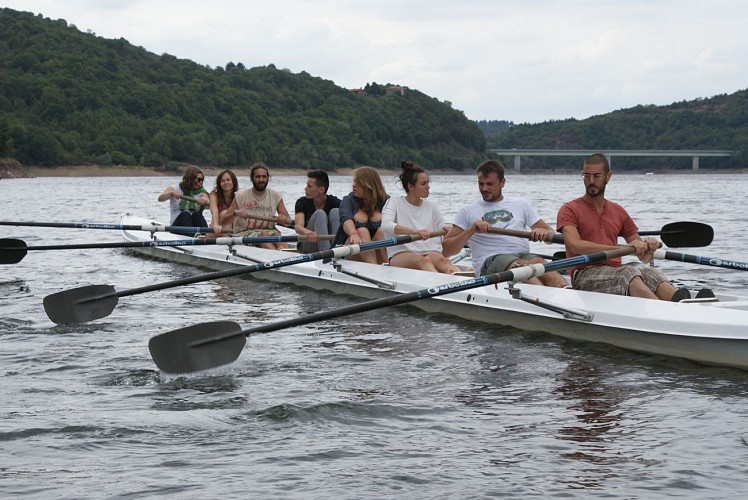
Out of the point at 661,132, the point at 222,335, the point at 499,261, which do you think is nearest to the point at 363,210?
the point at 499,261

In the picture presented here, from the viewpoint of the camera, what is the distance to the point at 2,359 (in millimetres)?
8562

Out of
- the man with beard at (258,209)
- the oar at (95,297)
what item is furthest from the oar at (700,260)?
the man with beard at (258,209)

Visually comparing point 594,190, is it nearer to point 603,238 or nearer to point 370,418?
point 603,238

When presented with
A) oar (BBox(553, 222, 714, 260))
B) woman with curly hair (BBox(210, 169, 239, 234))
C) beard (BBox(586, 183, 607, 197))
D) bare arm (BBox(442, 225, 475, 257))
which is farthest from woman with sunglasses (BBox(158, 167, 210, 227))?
beard (BBox(586, 183, 607, 197))

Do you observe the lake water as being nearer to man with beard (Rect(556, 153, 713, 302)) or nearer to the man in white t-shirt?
man with beard (Rect(556, 153, 713, 302))

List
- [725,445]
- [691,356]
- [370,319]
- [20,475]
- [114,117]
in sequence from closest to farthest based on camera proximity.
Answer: [20,475], [725,445], [691,356], [370,319], [114,117]

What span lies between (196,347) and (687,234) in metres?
4.64

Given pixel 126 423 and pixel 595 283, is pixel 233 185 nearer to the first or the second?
pixel 595 283

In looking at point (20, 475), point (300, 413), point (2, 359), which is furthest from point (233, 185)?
point (20, 475)

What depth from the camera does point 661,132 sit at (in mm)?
126625

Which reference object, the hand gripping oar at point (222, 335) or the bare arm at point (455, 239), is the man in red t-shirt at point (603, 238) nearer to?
the hand gripping oar at point (222, 335)

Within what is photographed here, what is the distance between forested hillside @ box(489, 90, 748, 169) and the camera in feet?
391

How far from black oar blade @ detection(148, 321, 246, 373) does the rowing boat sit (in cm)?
264

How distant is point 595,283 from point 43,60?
10804 cm
